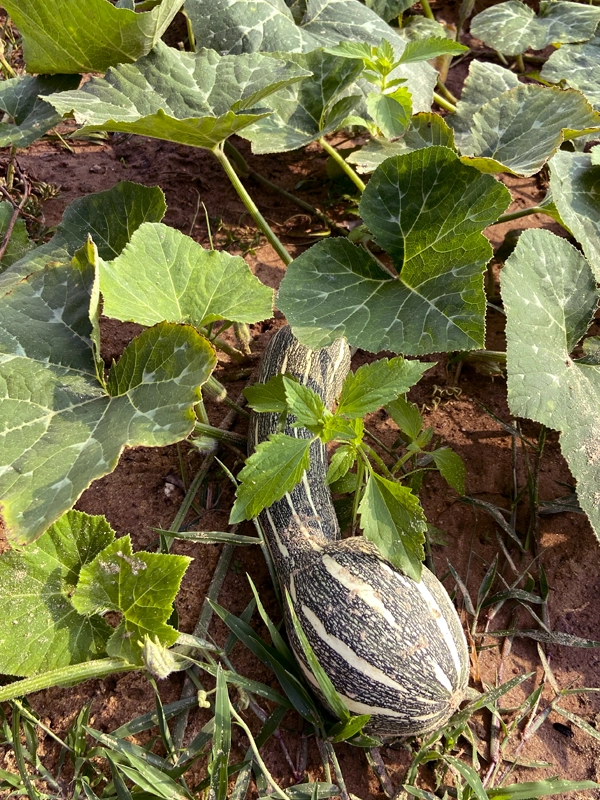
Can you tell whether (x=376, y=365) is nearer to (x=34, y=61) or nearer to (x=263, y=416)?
(x=263, y=416)

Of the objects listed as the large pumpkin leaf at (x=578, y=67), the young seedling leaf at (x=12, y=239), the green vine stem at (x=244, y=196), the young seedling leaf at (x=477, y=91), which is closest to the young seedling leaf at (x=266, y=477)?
the green vine stem at (x=244, y=196)

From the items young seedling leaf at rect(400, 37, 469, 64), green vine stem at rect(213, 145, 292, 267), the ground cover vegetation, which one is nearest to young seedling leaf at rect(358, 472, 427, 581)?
the ground cover vegetation

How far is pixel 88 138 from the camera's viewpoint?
3027 millimetres

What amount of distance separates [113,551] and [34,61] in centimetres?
175

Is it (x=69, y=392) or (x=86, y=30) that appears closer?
(x=69, y=392)

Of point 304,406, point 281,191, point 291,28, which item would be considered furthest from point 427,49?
point 304,406

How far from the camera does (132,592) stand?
5.16 feet

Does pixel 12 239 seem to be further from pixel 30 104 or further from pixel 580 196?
pixel 580 196

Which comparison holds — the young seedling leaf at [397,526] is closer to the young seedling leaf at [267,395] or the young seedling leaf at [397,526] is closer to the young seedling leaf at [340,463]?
the young seedling leaf at [340,463]

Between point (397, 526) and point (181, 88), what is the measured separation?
1577 millimetres

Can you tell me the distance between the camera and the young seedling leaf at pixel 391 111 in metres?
2.10

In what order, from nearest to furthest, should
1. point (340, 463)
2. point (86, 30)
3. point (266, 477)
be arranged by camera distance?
1. point (266, 477)
2. point (340, 463)
3. point (86, 30)

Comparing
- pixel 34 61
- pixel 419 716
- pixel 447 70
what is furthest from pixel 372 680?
pixel 447 70

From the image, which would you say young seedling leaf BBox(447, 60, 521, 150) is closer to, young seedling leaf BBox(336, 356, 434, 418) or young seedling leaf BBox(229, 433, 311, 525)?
young seedling leaf BBox(336, 356, 434, 418)
